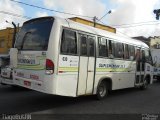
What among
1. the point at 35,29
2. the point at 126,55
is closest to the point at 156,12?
the point at 126,55

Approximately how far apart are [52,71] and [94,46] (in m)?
2.45

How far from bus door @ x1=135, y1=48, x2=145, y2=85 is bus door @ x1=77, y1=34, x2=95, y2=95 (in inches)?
181

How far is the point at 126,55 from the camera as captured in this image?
13.1 m

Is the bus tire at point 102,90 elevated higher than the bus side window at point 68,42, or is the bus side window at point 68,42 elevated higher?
the bus side window at point 68,42

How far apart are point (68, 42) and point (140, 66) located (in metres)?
6.63

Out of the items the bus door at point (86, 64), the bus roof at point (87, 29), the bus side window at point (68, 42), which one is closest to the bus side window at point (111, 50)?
the bus roof at point (87, 29)

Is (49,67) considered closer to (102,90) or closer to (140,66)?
(102,90)

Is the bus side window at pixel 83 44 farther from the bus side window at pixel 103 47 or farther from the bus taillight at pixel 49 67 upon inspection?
the bus taillight at pixel 49 67

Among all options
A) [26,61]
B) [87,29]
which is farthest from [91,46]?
[26,61]

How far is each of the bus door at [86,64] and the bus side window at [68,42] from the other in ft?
1.13

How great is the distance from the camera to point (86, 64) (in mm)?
10070

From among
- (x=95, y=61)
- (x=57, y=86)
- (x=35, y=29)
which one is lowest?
(x=57, y=86)

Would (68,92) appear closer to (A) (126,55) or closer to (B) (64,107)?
(B) (64,107)

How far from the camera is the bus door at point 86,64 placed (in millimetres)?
9836
